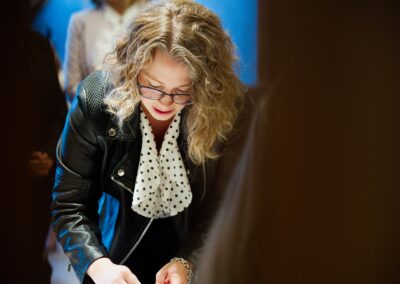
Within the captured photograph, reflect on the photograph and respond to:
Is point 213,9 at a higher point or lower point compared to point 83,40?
higher

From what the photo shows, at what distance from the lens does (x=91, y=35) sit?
122 cm

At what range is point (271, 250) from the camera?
1.30 metres

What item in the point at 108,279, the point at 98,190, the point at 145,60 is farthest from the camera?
the point at 98,190

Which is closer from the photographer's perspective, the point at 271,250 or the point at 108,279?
the point at 108,279

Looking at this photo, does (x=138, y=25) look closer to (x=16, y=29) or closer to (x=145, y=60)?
(x=145, y=60)

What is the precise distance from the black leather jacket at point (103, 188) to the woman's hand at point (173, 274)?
37 mm

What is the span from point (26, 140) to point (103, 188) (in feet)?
0.79

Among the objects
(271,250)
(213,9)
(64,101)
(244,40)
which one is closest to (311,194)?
(271,250)

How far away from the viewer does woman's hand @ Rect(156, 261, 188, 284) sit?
1.18 meters

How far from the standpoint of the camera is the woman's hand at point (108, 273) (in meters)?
1.11

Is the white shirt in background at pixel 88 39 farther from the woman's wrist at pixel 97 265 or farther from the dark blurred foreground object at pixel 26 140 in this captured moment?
the woman's wrist at pixel 97 265

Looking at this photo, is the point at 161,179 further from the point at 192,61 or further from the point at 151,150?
the point at 192,61

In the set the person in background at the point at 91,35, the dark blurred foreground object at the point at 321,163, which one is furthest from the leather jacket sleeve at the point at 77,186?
the dark blurred foreground object at the point at 321,163

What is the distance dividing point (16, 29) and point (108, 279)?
674mm
